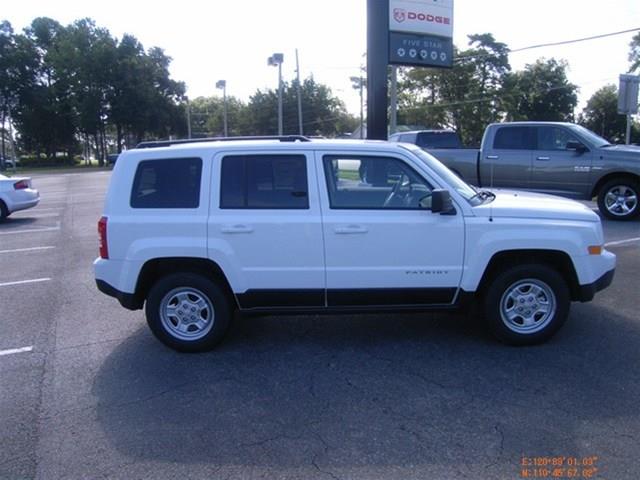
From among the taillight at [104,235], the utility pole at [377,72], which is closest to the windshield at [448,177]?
the taillight at [104,235]

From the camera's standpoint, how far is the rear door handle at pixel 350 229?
4637mm

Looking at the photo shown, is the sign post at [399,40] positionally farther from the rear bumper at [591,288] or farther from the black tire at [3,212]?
the black tire at [3,212]

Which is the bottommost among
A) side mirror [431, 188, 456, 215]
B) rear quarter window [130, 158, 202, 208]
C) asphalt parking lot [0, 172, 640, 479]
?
asphalt parking lot [0, 172, 640, 479]

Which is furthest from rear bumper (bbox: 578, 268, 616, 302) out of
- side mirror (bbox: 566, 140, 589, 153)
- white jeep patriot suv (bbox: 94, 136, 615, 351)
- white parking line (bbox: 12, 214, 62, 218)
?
white parking line (bbox: 12, 214, 62, 218)

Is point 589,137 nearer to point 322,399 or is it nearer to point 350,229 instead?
point 350,229

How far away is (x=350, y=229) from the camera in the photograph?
15.2 feet

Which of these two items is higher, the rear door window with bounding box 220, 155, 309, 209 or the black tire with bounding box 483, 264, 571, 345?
the rear door window with bounding box 220, 155, 309, 209

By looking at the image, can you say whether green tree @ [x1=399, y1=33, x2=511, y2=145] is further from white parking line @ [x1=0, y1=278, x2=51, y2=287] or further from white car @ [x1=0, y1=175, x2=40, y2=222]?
white parking line @ [x1=0, y1=278, x2=51, y2=287]

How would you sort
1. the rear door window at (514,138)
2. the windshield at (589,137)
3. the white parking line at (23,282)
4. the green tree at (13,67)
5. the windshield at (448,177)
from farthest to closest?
the green tree at (13,67) → the rear door window at (514,138) → the windshield at (589,137) → the white parking line at (23,282) → the windshield at (448,177)

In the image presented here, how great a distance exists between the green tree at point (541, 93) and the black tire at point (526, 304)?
5151cm

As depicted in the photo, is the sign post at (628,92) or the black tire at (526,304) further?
the sign post at (628,92)

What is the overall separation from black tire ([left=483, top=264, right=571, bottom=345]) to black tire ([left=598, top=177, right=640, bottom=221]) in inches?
291

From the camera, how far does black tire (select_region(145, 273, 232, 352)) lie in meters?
4.82

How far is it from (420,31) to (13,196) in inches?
447
